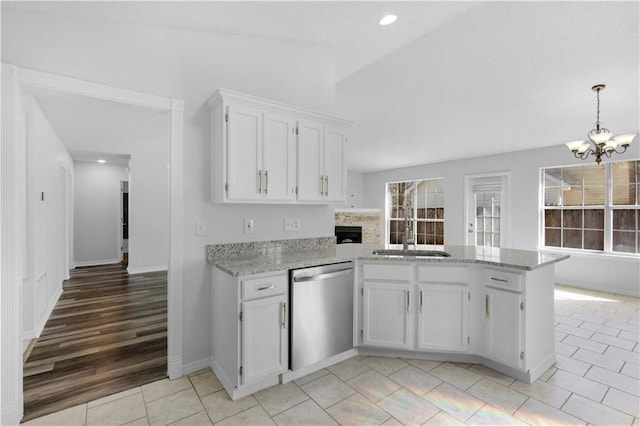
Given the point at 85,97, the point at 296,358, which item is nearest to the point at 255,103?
the point at 85,97

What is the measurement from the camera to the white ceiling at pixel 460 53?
235 cm

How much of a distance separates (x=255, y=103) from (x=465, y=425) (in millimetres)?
2610

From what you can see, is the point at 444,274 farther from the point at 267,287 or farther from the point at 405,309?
the point at 267,287

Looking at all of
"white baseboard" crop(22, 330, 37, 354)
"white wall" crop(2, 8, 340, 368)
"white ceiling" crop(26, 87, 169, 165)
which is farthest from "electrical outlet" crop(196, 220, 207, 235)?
"white baseboard" crop(22, 330, 37, 354)

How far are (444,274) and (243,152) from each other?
189 centimetres

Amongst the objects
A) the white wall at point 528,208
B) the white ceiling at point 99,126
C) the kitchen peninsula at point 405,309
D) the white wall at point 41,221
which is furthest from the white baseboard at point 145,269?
the white wall at point 528,208

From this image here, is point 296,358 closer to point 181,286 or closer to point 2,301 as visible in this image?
point 181,286

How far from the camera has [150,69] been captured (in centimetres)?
232

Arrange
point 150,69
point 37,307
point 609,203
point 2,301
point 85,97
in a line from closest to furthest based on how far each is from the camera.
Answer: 1. point 2,301
2. point 85,97
3. point 150,69
4. point 37,307
5. point 609,203

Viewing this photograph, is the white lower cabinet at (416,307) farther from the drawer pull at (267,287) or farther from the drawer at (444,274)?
the drawer pull at (267,287)

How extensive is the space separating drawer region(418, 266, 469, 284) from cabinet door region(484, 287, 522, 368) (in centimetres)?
20

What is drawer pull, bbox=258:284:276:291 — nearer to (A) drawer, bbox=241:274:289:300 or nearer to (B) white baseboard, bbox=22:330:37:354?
(A) drawer, bbox=241:274:289:300

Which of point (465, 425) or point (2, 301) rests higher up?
point (2, 301)

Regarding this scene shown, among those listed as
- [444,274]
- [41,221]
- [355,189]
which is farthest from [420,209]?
[41,221]
